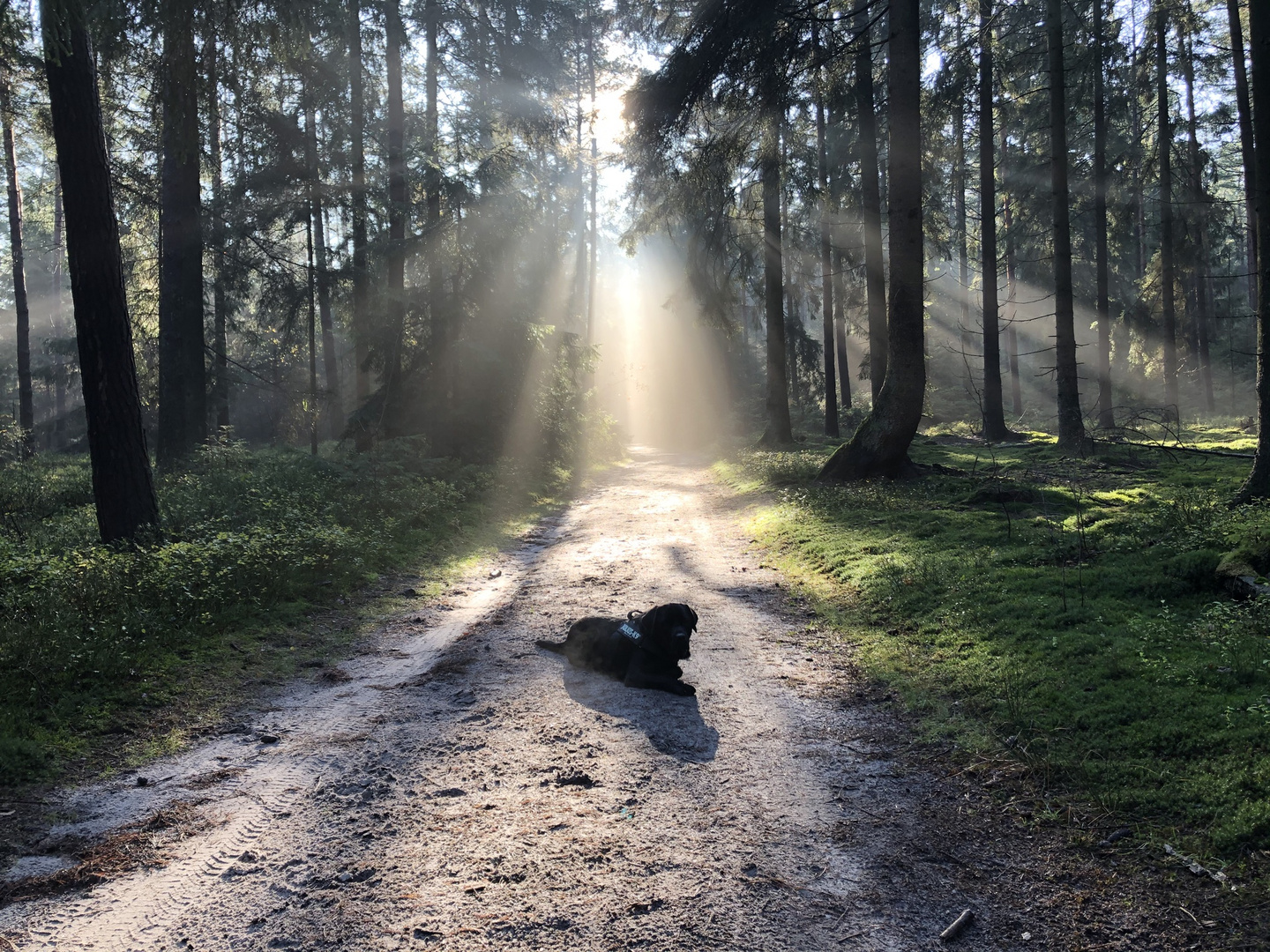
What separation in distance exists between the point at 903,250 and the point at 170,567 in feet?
38.0

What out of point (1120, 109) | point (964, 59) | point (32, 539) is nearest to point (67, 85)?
point (32, 539)

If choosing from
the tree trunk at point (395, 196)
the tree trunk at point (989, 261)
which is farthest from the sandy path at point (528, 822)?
the tree trunk at point (989, 261)

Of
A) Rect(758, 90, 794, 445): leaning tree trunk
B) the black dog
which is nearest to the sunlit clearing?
Rect(758, 90, 794, 445): leaning tree trunk

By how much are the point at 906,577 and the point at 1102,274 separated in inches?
831

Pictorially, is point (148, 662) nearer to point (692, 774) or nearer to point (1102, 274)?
point (692, 774)

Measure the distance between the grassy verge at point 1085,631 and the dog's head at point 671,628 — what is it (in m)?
1.50

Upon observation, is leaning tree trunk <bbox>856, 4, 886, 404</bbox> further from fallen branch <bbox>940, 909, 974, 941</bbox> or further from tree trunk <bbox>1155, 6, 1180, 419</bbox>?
fallen branch <bbox>940, 909, 974, 941</bbox>

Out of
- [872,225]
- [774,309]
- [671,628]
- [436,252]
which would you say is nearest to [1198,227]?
[872,225]

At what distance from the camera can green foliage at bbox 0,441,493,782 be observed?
15.7 ft

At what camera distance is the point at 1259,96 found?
786cm

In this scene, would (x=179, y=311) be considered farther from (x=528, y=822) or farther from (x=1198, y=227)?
(x=1198, y=227)

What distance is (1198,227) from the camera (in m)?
23.1

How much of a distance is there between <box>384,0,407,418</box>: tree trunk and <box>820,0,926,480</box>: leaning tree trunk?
11.5m

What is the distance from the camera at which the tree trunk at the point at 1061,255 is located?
52.9ft
